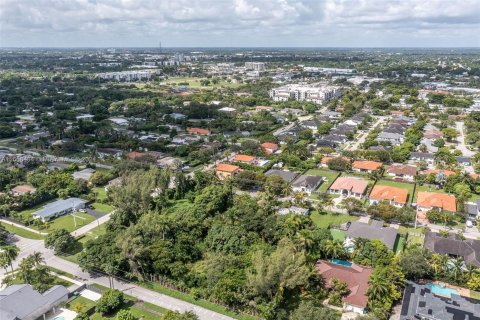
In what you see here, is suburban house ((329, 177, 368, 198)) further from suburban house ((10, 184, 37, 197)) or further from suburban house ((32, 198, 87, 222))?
suburban house ((10, 184, 37, 197))

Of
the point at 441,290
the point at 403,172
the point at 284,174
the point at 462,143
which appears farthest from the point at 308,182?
the point at 462,143

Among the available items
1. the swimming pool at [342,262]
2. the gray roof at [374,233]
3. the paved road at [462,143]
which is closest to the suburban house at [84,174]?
the swimming pool at [342,262]

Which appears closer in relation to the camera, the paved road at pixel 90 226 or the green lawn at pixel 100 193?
the paved road at pixel 90 226

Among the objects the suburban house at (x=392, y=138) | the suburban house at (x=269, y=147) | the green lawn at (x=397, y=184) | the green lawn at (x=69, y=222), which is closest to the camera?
the green lawn at (x=69, y=222)

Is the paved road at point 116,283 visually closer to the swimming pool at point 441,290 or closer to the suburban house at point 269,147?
the swimming pool at point 441,290

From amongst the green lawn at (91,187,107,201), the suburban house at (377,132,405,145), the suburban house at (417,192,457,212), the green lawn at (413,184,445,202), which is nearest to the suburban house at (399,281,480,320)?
the suburban house at (417,192,457,212)

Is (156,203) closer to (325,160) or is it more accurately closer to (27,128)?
(325,160)
